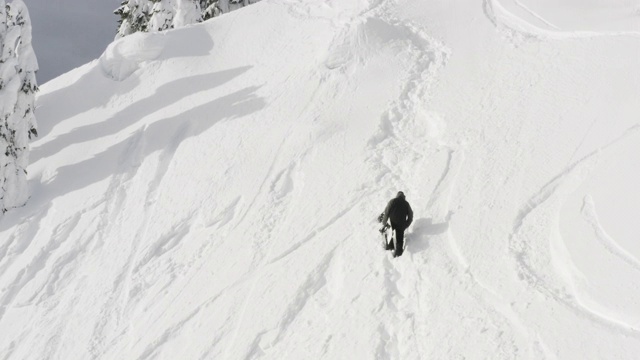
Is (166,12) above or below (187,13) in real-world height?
above

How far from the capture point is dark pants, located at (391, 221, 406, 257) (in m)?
10.8

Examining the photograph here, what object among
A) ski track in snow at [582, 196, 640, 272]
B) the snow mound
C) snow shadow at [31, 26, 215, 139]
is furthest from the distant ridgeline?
ski track in snow at [582, 196, 640, 272]

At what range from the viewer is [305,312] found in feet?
34.8

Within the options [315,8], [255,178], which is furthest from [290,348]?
[315,8]

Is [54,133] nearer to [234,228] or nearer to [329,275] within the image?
[234,228]

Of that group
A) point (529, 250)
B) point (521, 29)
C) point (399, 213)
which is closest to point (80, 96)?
point (399, 213)

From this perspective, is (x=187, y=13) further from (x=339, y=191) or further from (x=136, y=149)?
(x=339, y=191)

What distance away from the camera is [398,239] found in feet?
35.6

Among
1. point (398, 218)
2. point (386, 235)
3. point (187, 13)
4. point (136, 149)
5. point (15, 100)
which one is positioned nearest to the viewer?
point (398, 218)

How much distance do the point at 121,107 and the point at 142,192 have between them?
4518 mm

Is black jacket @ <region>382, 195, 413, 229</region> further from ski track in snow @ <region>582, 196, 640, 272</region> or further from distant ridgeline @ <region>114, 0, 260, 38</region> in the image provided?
distant ridgeline @ <region>114, 0, 260, 38</region>

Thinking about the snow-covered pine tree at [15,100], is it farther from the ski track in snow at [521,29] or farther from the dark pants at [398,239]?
the ski track in snow at [521,29]

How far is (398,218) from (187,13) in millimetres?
17480

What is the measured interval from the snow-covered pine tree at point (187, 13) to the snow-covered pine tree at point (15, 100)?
7564 mm
